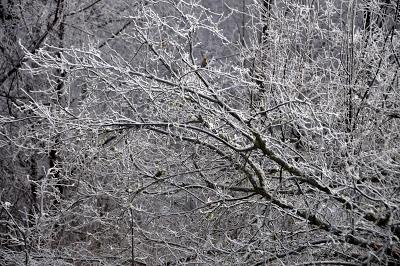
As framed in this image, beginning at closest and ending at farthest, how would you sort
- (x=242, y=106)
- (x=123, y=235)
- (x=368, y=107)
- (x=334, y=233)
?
(x=334, y=233) < (x=368, y=107) < (x=242, y=106) < (x=123, y=235)

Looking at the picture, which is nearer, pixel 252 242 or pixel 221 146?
pixel 252 242

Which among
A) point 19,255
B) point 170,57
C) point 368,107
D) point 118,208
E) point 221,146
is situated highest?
point 170,57

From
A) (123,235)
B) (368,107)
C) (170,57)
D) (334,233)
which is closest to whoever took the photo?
(334,233)

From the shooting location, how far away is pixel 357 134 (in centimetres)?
491

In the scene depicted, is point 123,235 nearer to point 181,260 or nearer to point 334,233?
point 181,260

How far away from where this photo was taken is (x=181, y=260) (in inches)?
243

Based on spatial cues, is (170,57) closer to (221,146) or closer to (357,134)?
(221,146)

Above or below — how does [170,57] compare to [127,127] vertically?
above

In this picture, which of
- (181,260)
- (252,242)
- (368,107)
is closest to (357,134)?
(368,107)

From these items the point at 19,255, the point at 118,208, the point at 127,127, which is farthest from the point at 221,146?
the point at 19,255

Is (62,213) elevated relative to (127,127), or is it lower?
lower

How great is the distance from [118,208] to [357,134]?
3311mm

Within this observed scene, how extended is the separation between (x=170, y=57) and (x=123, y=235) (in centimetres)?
261

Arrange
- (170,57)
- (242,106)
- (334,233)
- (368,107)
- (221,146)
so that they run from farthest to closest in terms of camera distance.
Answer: (242,106) → (221,146) → (170,57) → (368,107) → (334,233)
